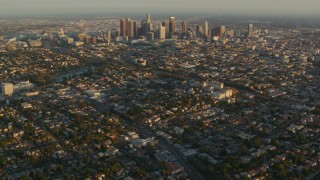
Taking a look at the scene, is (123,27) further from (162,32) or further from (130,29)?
(162,32)

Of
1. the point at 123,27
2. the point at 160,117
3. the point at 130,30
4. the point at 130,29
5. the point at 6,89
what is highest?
the point at 123,27

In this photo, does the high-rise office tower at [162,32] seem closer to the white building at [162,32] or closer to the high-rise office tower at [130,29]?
the white building at [162,32]

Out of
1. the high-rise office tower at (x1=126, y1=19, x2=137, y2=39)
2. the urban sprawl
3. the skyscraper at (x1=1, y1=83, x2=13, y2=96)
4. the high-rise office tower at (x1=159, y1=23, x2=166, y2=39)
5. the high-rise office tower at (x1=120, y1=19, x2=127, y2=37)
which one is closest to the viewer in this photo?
the urban sprawl

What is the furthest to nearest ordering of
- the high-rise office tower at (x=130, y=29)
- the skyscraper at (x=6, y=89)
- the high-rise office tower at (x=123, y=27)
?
the high-rise office tower at (x=123, y=27), the high-rise office tower at (x=130, y=29), the skyscraper at (x=6, y=89)

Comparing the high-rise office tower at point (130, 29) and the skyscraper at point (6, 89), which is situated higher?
the high-rise office tower at point (130, 29)

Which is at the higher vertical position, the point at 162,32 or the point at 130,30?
the point at 130,30

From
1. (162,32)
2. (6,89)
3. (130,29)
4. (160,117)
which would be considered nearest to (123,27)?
(130,29)

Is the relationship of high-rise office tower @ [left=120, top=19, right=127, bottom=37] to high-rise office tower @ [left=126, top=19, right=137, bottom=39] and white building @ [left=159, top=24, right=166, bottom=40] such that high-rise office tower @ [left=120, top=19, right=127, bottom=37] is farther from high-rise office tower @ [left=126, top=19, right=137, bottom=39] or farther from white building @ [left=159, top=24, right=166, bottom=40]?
white building @ [left=159, top=24, right=166, bottom=40]

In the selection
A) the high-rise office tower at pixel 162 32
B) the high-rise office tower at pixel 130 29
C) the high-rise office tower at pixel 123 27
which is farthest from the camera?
the high-rise office tower at pixel 123 27

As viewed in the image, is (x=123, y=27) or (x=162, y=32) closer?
(x=162, y=32)

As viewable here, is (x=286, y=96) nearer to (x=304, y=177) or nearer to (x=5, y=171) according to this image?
(x=304, y=177)

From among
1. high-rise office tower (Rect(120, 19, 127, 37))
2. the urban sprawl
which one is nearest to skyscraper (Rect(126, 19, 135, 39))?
high-rise office tower (Rect(120, 19, 127, 37))

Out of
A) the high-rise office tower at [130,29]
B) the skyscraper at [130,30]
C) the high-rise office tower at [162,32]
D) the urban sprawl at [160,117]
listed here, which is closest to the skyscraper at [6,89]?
the urban sprawl at [160,117]

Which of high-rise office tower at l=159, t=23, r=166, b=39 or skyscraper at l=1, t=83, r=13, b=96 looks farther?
high-rise office tower at l=159, t=23, r=166, b=39
